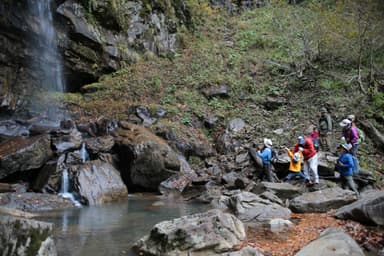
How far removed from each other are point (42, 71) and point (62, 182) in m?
10.2

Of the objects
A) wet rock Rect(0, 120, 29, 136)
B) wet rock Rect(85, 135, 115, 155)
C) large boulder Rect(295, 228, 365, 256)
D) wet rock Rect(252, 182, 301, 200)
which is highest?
wet rock Rect(0, 120, 29, 136)

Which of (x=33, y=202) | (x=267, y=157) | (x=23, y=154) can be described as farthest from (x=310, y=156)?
(x=23, y=154)

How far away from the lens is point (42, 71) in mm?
21172

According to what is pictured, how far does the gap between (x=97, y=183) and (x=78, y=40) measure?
11053mm

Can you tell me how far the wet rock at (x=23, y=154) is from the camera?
1312cm

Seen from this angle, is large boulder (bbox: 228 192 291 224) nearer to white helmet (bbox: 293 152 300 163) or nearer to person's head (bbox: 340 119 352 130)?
white helmet (bbox: 293 152 300 163)

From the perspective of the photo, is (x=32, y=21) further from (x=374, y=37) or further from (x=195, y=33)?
(x=374, y=37)

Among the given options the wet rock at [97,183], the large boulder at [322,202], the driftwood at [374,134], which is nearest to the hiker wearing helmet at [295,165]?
the large boulder at [322,202]

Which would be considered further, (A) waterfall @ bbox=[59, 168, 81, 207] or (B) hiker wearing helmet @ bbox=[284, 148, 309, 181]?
(B) hiker wearing helmet @ bbox=[284, 148, 309, 181]

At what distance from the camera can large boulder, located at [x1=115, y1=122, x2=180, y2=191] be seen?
14.6 metres

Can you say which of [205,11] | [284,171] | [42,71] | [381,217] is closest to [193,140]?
[284,171]

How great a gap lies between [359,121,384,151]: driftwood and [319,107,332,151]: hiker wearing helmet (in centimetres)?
169

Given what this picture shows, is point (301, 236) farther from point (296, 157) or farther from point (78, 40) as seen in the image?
point (78, 40)

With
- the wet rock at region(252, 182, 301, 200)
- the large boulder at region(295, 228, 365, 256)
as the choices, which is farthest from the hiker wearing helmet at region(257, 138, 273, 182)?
the large boulder at region(295, 228, 365, 256)
